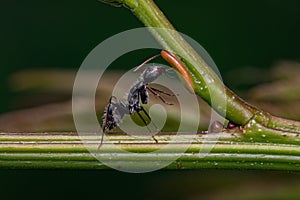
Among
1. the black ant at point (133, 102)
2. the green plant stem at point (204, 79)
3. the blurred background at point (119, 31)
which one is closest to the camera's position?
the green plant stem at point (204, 79)

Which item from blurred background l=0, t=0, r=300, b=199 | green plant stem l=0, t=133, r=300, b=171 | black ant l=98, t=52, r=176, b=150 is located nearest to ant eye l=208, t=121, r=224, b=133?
green plant stem l=0, t=133, r=300, b=171

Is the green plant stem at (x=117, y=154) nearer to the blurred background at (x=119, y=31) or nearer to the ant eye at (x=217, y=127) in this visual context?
the ant eye at (x=217, y=127)

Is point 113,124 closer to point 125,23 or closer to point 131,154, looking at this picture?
point 131,154

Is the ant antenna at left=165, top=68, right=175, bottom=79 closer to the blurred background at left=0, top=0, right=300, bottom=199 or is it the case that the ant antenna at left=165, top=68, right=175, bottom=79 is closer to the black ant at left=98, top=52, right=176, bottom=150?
the black ant at left=98, top=52, right=176, bottom=150

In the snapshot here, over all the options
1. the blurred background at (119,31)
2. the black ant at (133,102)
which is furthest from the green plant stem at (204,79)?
the blurred background at (119,31)

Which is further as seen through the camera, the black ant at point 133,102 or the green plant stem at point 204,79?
the black ant at point 133,102

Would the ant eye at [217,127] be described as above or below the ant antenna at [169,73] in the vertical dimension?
below

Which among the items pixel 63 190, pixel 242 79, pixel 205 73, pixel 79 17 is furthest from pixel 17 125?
pixel 79 17

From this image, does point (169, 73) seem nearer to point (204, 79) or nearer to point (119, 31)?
point (204, 79)

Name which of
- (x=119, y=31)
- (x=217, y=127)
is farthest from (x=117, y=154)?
(x=119, y=31)
